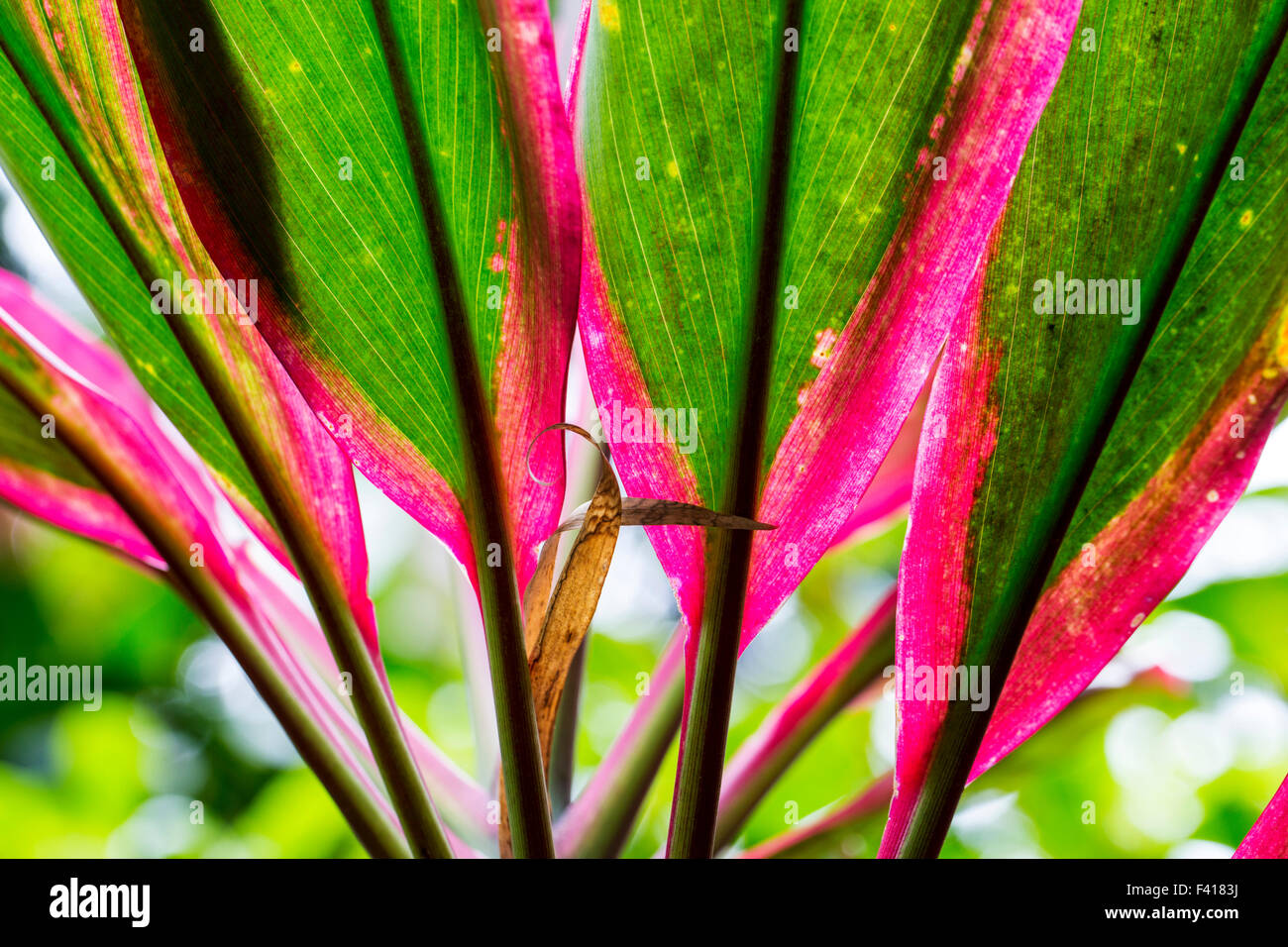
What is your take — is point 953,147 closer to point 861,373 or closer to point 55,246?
point 861,373

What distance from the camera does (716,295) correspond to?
444mm

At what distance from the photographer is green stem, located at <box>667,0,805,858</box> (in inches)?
16.1

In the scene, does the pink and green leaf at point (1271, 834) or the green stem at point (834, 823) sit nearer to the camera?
the pink and green leaf at point (1271, 834)

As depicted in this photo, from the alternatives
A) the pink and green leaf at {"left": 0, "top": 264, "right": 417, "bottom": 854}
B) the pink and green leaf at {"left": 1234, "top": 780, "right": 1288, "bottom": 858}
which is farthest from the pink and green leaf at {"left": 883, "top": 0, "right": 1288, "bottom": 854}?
the pink and green leaf at {"left": 0, "top": 264, "right": 417, "bottom": 854}

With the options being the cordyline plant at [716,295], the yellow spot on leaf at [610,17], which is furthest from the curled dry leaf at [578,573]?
the yellow spot on leaf at [610,17]

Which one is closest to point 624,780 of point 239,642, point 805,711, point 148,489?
point 805,711

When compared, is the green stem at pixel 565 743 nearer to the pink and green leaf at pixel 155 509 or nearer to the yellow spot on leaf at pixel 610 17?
the pink and green leaf at pixel 155 509

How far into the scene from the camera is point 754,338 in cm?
44

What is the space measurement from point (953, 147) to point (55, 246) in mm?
544

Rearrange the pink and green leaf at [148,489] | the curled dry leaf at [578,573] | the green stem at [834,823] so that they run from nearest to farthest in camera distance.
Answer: the curled dry leaf at [578,573]
the pink and green leaf at [148,489]
the green stem at [834,823]

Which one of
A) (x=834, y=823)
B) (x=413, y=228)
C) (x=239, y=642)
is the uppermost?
(x=413, y=228)

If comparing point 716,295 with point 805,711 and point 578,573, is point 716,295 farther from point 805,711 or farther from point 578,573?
point 805,711

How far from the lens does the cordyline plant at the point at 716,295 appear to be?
0.41m

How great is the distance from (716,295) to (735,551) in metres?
0.14
